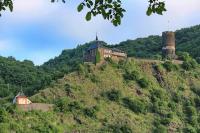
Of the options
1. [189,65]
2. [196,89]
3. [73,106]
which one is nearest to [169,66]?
[189,65]

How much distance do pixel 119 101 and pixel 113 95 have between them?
3.56ft

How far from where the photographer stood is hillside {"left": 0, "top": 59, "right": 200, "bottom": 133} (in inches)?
3113

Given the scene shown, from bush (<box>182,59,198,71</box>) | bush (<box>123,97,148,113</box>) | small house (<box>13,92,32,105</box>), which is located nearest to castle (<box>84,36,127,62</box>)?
bush (<box>123,97,148,113</box>)

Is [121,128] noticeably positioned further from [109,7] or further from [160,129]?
[109,7]

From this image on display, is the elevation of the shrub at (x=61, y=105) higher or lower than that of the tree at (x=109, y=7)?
lower

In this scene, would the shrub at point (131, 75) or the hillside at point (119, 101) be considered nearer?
the hillside at point (119, 101)

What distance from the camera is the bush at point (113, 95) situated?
8869 centimetres

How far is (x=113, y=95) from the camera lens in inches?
3511

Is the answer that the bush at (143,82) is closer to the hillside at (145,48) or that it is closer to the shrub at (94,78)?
the shrub at (94,78)

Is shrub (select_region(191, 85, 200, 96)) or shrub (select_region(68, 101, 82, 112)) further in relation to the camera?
shrub (select_region(191, 85, 200, 96))

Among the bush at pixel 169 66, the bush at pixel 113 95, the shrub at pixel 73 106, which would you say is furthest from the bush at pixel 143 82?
the shrub at pixel 73 106

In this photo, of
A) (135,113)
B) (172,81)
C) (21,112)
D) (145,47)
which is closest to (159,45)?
(145,47)

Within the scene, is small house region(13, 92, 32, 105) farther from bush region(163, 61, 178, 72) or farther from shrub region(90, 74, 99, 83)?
bush region(163, 61, 178, 72)

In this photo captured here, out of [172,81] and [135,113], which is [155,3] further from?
[172,81]
